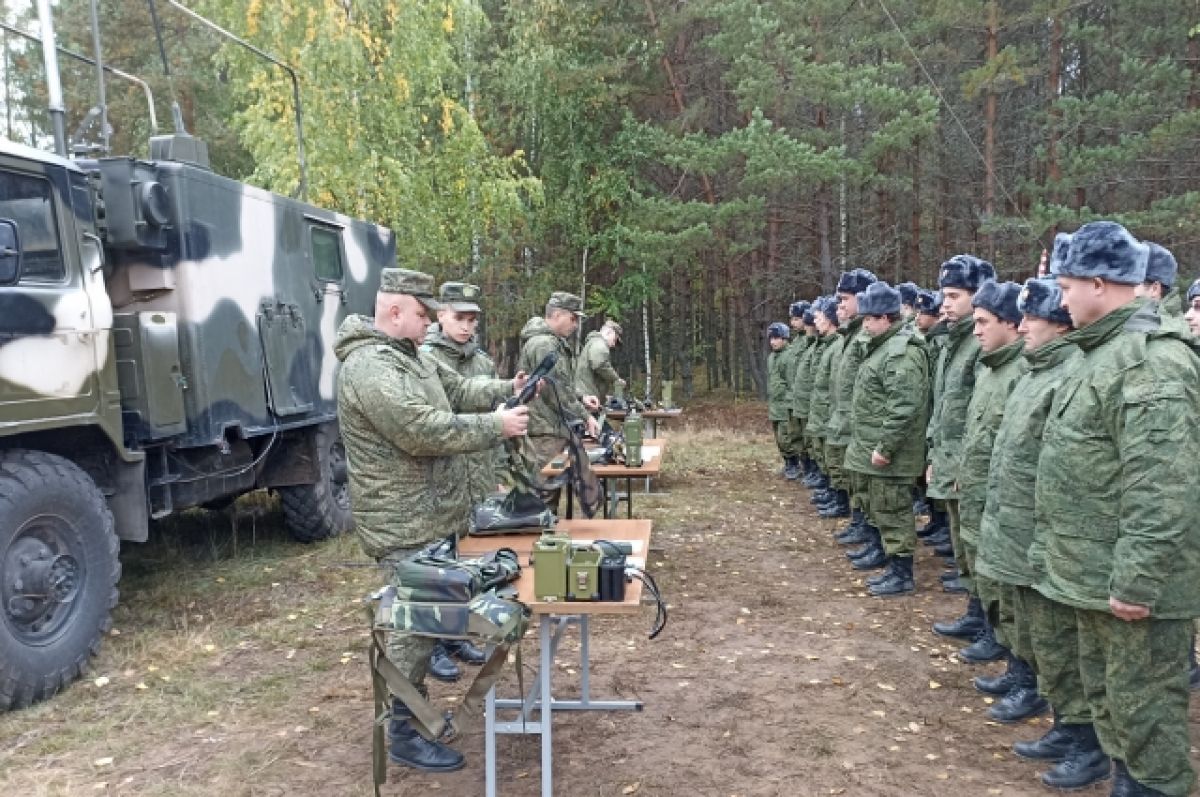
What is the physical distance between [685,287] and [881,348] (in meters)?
15.2

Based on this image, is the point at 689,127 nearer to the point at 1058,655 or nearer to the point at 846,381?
the point at 846,381

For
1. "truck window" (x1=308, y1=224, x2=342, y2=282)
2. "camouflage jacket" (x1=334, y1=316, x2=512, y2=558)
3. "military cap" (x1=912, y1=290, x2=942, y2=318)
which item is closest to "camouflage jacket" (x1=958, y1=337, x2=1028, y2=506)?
"camouflage jacket" (x1=334, y1=316, x2=512, y2=558)

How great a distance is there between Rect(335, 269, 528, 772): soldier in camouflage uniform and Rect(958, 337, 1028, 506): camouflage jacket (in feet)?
7.20

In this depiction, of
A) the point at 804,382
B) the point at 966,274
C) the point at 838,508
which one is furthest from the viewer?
the point at 804,382

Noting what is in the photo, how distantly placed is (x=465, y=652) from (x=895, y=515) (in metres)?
2.89

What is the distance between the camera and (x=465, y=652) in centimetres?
495

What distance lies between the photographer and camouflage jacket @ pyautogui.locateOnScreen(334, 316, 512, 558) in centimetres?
361

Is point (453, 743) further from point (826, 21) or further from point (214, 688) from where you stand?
point (826, 21)

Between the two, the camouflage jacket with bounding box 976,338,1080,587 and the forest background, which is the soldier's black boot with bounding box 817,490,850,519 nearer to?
the camouflage jacket with bounding box 976,338,1080,587

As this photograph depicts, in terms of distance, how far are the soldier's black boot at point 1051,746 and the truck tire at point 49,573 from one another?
4179 mm

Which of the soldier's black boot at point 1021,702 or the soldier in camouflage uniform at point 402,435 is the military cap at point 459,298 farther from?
the soldier's black boot at point 1021,702

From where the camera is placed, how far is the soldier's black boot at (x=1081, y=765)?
3500mm

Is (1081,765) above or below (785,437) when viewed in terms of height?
below

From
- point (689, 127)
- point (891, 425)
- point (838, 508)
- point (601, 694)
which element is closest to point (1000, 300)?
point (891, 425)
